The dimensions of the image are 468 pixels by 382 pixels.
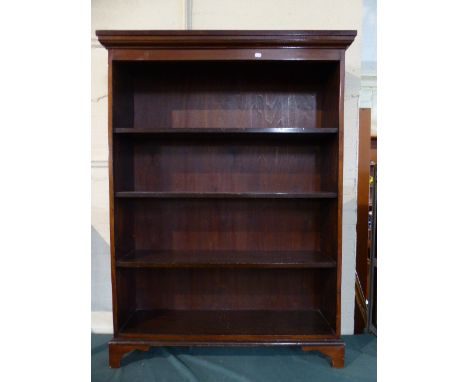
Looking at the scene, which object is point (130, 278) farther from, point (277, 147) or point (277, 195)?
point (277, 147)

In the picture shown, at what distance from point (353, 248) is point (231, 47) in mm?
1079

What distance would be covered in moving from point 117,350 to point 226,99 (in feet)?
3.83

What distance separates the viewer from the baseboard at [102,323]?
→ 141 centimetres

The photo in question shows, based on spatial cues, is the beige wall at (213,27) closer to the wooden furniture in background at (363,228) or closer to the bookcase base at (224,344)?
the wooden furniture in background at (363,228)

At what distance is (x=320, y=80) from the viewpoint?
129 cm

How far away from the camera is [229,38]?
104 centimetres

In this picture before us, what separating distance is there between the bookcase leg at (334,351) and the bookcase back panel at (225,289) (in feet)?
0.79

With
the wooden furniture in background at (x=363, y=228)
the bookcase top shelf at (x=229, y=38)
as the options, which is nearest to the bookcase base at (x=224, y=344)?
the wooden furniture in background at (x=363, y=228)

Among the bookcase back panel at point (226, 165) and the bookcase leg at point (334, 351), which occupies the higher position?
the bookcase back panel at point (226, 165)

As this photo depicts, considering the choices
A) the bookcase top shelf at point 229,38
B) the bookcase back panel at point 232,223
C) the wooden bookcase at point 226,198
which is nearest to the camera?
the bookcase top shelf at point 229,38

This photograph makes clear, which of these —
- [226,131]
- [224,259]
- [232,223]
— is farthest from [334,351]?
[226,131]

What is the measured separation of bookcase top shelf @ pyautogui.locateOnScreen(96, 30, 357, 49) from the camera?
1036 millimetres

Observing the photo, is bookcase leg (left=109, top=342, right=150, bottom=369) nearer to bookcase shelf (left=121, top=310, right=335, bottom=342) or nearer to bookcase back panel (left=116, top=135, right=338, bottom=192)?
bookcase shelf (left=121, top=310, right=335, bottom=342)

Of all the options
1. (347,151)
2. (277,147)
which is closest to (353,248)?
(347,151)
